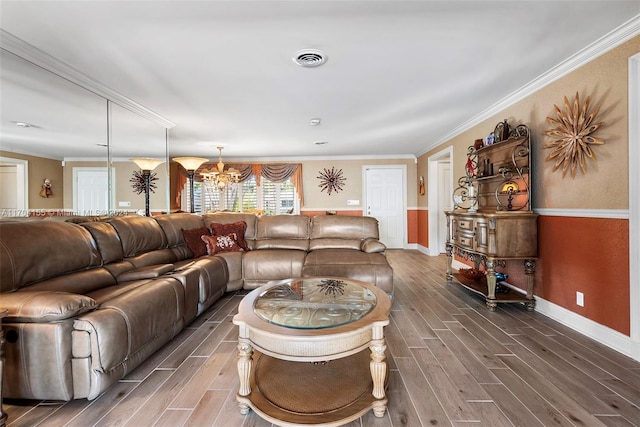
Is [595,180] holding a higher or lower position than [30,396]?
higher

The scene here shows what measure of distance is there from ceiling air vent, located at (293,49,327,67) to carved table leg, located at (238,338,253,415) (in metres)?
2.12

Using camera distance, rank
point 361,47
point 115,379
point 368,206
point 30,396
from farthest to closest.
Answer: point 368,206
point 361,47
point 115,379
point 30,396

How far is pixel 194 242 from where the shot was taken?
352 cm

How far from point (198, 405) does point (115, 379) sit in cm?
55

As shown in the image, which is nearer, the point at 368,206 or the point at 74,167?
the point at 74,167

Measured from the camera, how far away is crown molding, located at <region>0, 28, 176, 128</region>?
2.08 meters

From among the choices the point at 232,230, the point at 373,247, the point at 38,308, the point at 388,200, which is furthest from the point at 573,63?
the point at 388,200

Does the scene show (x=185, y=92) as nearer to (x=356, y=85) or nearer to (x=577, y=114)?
(x=356, y=85)

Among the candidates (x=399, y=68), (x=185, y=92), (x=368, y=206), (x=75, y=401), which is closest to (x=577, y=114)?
(x=399, y=68)

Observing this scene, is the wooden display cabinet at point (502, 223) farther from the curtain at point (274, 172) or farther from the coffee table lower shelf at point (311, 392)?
the curtain at point (274, 172)

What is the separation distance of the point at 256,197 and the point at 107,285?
4.98 meters

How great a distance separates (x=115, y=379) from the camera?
163 cm

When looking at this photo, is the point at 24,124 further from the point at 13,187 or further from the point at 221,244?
the point at 221,244

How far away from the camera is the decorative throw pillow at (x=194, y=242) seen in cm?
348
